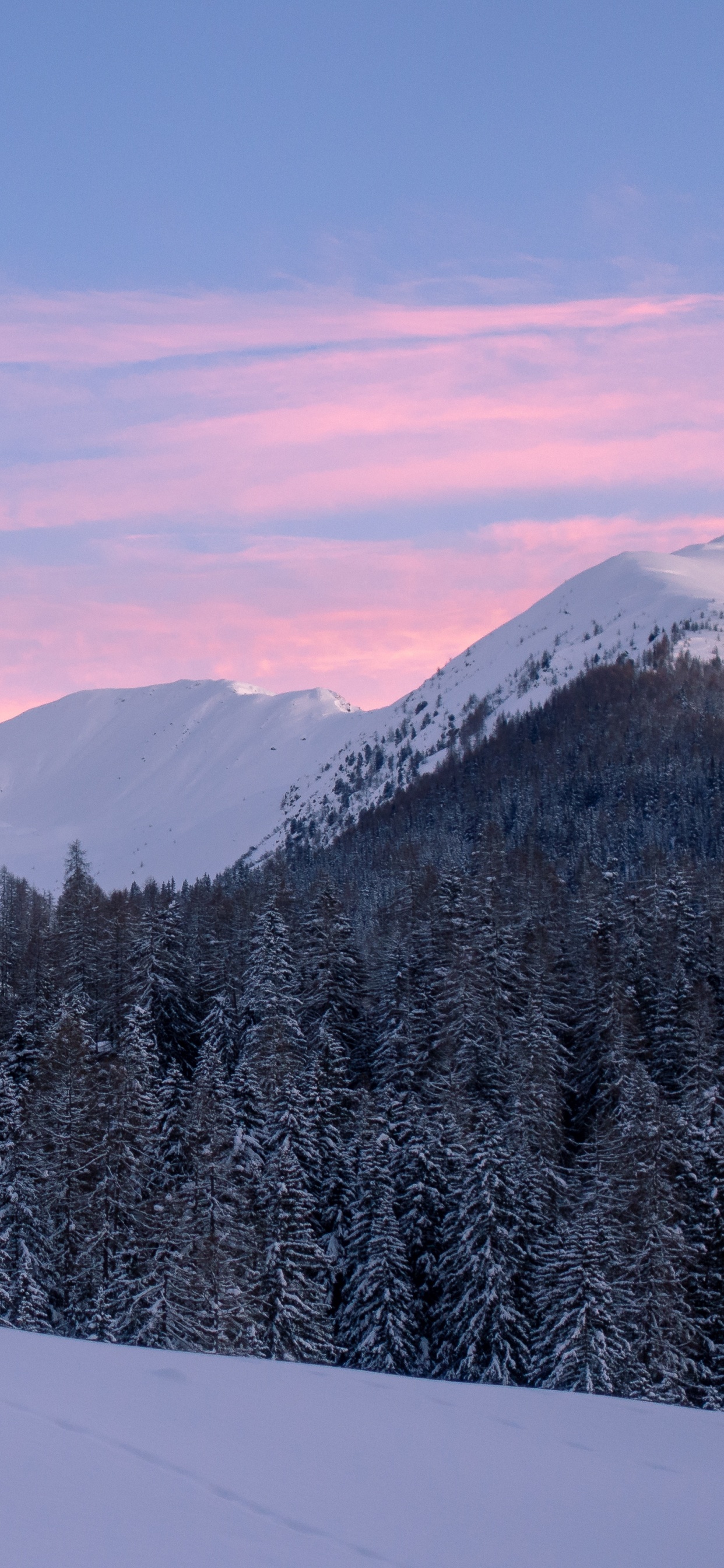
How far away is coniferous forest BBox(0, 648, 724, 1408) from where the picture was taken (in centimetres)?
3416

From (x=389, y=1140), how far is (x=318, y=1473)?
110ft

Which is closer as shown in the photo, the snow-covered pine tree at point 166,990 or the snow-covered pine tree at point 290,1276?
the snow-covered pine tree at point 290,1276

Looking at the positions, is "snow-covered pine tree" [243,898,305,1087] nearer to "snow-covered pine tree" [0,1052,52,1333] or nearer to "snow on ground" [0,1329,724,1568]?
"snow-covered pine tree" [0,1052,52,1333]

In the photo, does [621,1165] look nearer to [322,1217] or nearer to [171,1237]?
[322,1217]

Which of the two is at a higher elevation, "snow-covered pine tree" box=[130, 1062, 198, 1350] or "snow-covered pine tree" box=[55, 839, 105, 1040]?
"snow-covered pine tree" box=[55, 839, 105, 1040]

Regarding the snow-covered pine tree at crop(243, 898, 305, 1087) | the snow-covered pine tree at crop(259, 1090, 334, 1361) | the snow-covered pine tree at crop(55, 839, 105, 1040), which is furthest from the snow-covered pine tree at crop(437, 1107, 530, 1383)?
the snow-covered pine tree at crop(55, 839, 105, 1040)

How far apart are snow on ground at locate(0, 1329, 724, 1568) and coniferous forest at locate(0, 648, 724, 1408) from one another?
22.9 metres

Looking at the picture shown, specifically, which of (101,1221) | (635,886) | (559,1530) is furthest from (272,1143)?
(635,886)

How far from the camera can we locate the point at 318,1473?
757cm

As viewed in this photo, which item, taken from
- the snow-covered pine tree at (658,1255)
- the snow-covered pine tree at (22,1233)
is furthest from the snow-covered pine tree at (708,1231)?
the snow-covered pine tree at (22,1233)

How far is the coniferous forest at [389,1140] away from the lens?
34.2m

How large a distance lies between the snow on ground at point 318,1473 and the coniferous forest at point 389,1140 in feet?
75.1

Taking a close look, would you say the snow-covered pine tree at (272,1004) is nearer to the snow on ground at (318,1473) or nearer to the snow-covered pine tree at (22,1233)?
the snow-covered pine tree at (22,1233)

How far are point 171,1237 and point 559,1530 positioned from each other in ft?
95.4
